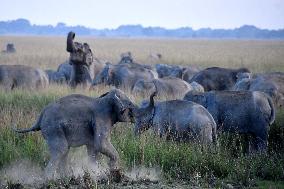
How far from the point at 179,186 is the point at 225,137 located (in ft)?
10.9

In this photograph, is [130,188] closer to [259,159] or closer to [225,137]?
[259,159]

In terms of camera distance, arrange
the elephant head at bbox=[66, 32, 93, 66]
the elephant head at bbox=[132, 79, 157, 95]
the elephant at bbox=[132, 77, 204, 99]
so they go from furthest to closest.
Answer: the elephant head at bbox=[132, 79, 157, 95]
the elephant at bbox=[132, 77, 204, 99]
the elephant head at bbox=[66, 32, 93, 66]

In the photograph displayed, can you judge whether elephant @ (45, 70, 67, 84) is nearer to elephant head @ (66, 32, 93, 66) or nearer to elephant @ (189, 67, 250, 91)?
elephant head @ (66, 32, 93, 66)

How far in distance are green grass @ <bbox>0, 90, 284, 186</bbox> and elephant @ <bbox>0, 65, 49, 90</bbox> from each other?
300 inches

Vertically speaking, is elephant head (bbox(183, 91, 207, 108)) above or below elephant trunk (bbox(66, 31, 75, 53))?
below

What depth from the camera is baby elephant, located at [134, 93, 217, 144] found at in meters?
10.6

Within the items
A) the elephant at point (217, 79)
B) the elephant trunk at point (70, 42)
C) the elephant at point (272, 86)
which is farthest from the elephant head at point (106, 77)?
the elephant at point (272, 86)

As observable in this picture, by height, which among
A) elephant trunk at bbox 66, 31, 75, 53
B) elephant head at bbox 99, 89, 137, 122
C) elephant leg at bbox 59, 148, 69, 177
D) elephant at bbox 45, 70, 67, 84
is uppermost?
elephant trunk at bbox 66, 31, 75, 53

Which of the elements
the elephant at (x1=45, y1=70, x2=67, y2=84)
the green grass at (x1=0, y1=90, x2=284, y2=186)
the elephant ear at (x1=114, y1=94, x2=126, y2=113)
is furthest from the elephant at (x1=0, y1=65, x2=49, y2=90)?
the elephant ear at (x1=114, y1=94, x2=126, y2=113)

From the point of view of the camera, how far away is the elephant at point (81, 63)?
16.2 meters

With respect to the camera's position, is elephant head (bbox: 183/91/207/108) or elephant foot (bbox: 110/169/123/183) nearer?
elephant foot (bbox: 110/169/123/183)

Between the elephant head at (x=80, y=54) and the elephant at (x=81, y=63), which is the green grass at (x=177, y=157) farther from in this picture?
the elephant at (x=81, y=63)

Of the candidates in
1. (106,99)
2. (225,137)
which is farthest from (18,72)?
(106,99)

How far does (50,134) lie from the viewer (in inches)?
328
